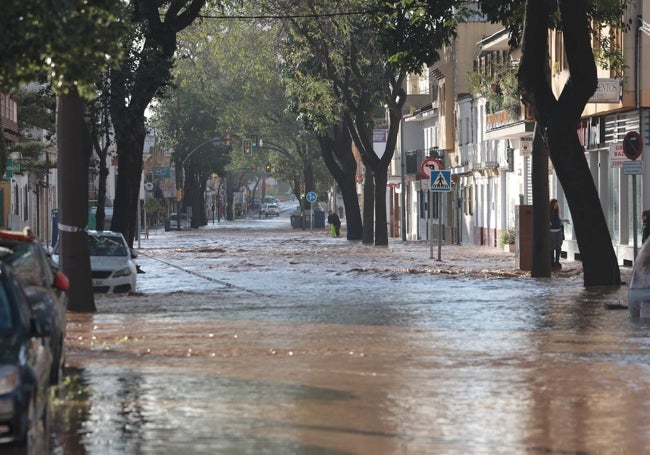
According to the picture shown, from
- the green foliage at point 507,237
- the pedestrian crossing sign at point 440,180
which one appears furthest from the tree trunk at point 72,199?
the green foliage at point 507,237

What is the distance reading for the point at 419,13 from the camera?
3381 cm

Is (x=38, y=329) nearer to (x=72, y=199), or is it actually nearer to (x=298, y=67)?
(x=72, y=199)

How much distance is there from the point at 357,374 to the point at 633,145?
1655 cm

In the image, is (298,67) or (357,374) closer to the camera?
(357,374)

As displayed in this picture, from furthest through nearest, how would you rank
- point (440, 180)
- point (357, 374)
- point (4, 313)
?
point (440, 180), point (357, 374), point (4, 313)

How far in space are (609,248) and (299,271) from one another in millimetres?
14282

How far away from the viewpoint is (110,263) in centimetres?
3125

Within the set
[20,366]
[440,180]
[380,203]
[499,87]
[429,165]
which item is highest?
[499,87]

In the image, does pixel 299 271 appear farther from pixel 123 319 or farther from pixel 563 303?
pixel 123 319

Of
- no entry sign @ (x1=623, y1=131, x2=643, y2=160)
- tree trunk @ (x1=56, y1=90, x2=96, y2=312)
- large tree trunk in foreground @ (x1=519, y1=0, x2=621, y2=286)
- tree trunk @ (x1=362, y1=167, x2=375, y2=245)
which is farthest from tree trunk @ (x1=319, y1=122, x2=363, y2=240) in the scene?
tree trunk @ (x1=56, y1=90, x2=96, y2=312)

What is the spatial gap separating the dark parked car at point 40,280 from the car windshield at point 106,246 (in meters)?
15.6

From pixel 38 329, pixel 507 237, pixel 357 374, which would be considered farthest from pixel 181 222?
pixel 38 329

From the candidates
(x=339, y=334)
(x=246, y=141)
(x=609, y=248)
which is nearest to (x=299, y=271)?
(x=609, y=248)

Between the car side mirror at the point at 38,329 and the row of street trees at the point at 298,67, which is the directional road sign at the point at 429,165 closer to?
the row of street trees at the point at 298,67
